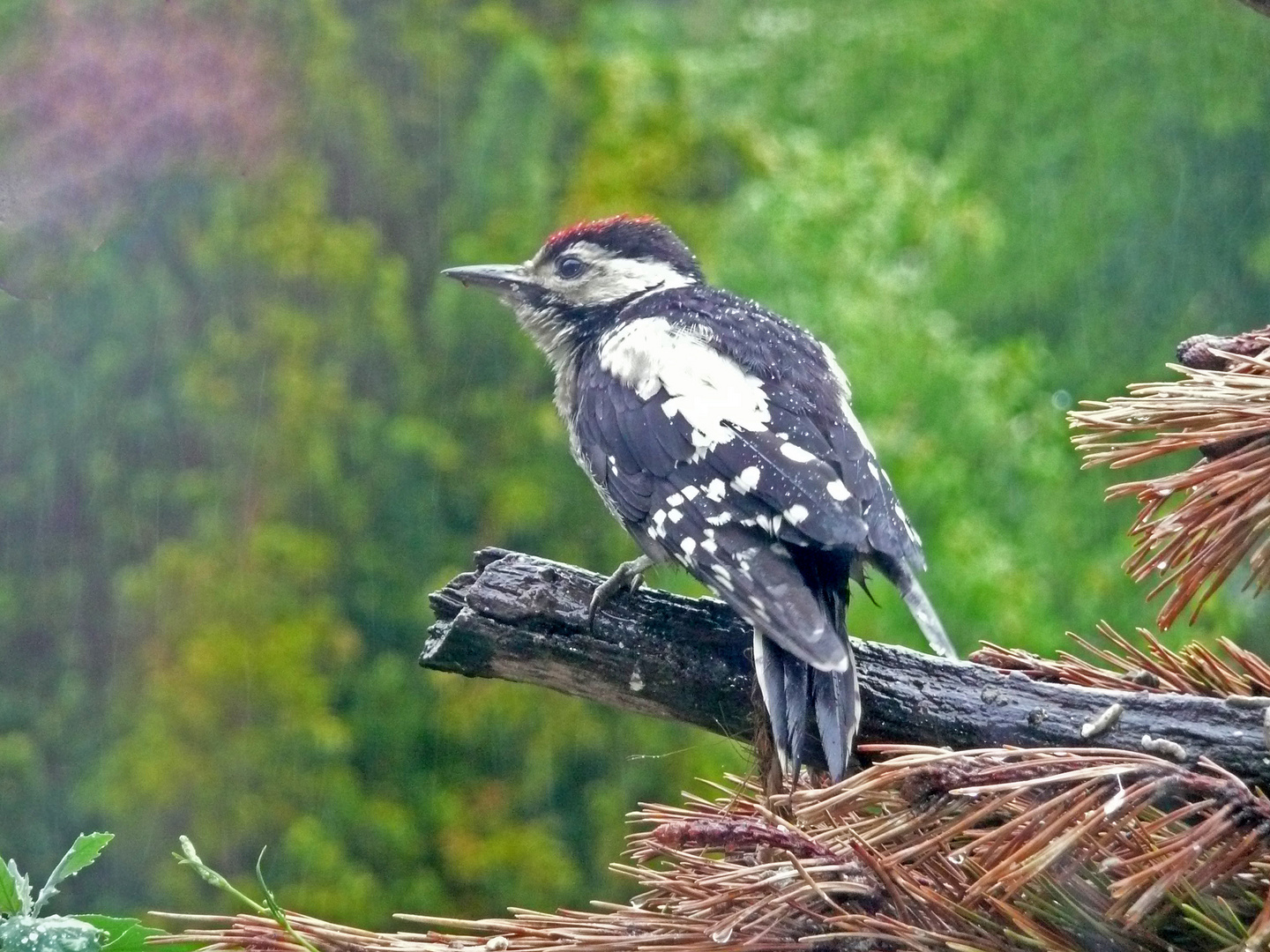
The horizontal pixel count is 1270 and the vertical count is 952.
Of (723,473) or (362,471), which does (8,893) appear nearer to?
(723,473)

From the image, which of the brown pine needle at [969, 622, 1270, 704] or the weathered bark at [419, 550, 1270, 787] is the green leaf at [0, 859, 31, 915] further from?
the brown pine needle at [969, 622, 1270, 704]

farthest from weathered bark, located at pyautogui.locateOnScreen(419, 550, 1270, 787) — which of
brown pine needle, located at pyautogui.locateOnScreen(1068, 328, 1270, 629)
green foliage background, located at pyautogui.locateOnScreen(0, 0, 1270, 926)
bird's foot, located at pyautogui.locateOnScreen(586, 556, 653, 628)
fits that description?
green foliage background, located at pyautogui.locateOnScreen(0, 0, 1270, 926)

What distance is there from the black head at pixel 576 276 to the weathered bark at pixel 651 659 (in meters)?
1.22

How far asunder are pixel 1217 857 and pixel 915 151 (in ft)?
28.4

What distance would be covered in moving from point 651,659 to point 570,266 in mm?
1445

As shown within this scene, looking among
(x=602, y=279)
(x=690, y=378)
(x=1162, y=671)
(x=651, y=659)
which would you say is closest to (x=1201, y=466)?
(x=1162, y=671)

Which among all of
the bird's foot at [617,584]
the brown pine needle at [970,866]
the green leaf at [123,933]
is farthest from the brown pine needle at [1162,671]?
the green leaf at [123,933]

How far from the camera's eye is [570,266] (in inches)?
115

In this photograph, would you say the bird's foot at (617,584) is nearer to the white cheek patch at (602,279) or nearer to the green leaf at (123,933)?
the green leaf at (123,933)

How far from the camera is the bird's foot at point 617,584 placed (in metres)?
1.60

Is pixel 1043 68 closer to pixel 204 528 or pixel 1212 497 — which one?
pixel 204 528

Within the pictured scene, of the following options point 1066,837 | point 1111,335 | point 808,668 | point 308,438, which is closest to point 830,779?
point 808,668

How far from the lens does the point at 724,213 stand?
19.9 ft

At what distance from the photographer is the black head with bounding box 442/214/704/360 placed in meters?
2.89
